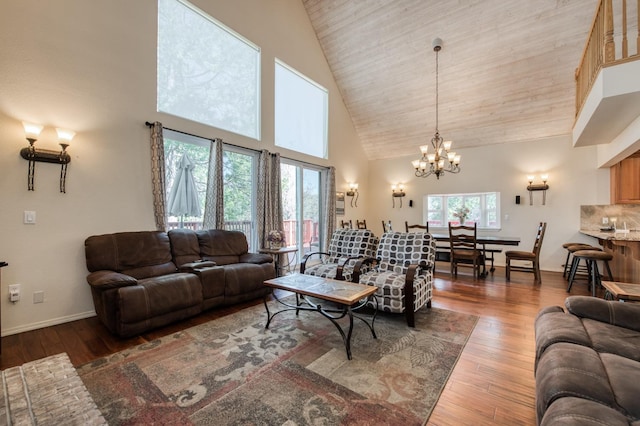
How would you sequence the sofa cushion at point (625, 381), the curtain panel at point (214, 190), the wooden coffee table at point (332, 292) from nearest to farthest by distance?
the sofa cushion at point (625, 381) < the wooden coffee table at point (332, 292) < the curtain panel at point (214, 190)

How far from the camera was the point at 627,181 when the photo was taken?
497cm

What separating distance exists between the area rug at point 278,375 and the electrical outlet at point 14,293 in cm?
140

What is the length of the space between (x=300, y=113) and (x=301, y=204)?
6.77 feet

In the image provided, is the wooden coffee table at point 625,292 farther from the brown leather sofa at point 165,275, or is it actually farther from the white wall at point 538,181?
the white wall at point 538,181

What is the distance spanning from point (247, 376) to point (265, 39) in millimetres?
5622

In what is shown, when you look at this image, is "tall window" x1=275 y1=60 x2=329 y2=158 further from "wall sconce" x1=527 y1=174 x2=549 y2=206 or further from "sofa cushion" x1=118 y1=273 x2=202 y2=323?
"wall sconce" x1=527 y1=174 x2=549 y2=206

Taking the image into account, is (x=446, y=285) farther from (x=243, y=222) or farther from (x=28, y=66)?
(x=28, y=66)

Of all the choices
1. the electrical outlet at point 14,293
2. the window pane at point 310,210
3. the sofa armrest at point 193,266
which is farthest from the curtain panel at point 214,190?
the window pane at point 310,210

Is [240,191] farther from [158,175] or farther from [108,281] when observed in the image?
[108,281]

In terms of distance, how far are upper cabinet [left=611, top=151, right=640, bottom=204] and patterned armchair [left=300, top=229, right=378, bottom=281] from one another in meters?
4.70

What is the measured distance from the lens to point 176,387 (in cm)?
196

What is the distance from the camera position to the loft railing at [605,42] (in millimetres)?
2742

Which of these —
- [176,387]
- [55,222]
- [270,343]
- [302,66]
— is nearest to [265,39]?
[302,66]

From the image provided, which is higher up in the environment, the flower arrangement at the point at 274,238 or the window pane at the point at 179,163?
the window pane at the point at 179,163
